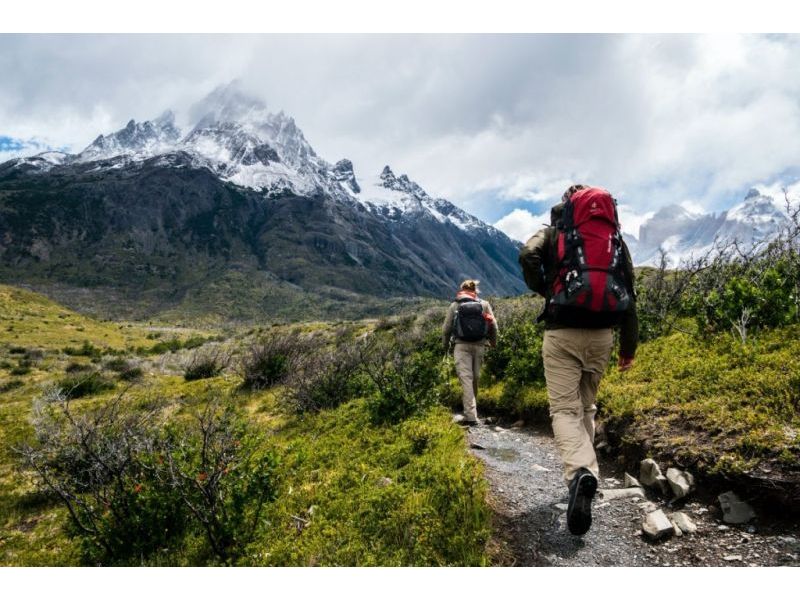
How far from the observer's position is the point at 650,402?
229 inches

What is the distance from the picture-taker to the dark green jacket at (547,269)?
4445mm

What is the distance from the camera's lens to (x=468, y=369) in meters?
8.22

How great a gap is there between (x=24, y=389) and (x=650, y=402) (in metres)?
Result: 21.6

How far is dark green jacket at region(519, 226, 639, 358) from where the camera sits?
445 centimetres

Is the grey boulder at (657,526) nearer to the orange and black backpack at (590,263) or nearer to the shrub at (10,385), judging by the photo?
the orange and black backpack at (590,263)

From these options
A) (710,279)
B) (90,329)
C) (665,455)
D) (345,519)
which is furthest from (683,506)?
(90,329)

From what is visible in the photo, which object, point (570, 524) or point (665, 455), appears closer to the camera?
point (570, 524)

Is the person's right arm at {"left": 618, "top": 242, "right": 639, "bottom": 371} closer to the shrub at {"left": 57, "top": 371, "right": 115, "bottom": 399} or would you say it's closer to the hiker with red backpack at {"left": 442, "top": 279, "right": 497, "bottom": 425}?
the hiker with red backpack at {"left": 442, "top": 279, "right": 497, "bottom": 425}

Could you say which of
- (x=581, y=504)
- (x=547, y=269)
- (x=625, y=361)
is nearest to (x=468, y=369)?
(x=625, y=361)

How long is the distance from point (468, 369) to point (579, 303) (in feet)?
14.2

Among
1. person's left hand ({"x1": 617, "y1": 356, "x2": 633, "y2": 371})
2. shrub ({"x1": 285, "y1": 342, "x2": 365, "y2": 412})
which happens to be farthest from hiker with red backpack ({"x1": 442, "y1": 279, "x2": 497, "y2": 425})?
person's left hand ({"x1": 617, "y1": 356, "x2": 633, "y2": 371})

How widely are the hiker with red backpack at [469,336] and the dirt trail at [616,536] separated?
2.81m

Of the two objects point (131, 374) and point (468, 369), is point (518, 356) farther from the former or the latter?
point (131, 374)

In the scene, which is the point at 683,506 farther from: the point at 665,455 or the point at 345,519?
the point at 345,519
